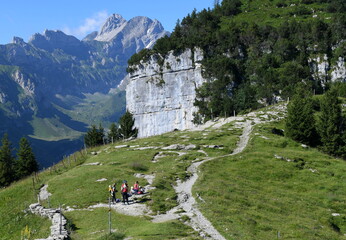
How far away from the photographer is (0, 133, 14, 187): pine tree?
89.6m

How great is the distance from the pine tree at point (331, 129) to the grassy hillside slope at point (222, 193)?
9.49 m

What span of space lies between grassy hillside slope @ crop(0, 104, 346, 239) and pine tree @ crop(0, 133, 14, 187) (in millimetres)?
32573

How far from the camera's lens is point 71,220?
33.6m

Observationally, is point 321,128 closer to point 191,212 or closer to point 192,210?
point 192,210

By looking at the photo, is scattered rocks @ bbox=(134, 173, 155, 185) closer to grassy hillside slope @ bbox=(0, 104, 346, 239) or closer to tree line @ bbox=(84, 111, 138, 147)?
grassy hillside slope @ bbox=(0, 104, 346, 239)

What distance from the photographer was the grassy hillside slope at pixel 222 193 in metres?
30.4

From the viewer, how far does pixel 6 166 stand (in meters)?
92.1

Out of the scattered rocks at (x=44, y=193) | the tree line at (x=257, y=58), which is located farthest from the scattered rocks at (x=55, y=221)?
the tree line at (x=257, y=58)

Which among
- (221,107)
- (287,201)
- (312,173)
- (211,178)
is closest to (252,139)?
(312,173)

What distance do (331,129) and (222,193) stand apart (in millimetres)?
44245

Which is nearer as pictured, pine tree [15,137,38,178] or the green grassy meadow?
the green grassy meadow

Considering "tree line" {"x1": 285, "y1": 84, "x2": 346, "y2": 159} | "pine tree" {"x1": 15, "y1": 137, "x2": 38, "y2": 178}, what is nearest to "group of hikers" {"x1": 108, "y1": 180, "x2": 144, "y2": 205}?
"tree line" {"x1": 285, "y1": 84, "x2": 346, "y2": 159}

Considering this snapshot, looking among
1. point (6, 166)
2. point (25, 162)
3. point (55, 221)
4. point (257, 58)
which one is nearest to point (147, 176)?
point (55, 221)

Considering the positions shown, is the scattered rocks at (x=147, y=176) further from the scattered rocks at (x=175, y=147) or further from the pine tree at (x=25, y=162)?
the pine tree at (x=25, y=162)
